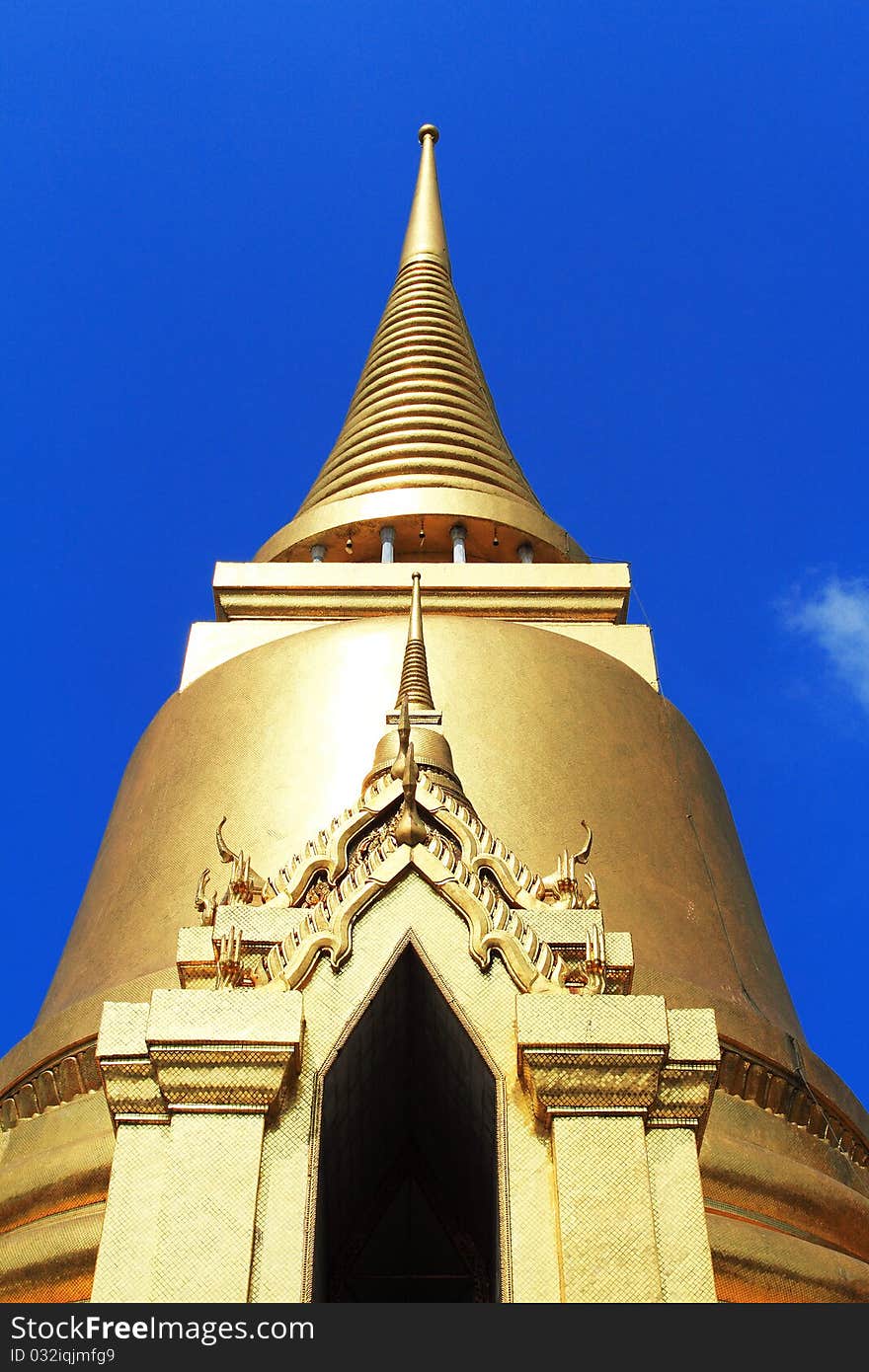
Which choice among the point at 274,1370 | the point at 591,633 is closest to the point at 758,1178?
the point at 274,1370

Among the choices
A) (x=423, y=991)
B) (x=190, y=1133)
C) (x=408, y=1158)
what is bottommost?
(x=190, y=1133)

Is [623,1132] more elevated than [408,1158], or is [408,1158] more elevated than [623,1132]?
[408,1158]

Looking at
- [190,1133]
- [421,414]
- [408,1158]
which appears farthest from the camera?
[421,414]

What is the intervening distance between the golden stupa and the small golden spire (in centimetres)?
790

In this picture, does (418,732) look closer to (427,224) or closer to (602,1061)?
(602,1061)

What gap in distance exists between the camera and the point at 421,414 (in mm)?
18406

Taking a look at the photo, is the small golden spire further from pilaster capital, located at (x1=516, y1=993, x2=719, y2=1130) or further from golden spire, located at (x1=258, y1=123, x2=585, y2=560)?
pilaster capital, located at (x1=516, y1=993, x2=719, y2=1130)

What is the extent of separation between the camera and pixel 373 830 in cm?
736

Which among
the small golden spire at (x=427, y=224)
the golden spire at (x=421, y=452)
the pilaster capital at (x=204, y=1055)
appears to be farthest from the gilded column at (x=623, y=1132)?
the small golden spire at (x=427, y=224)

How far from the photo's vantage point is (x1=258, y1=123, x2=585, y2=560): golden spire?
53.1 ft

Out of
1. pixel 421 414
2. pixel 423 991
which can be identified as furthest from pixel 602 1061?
pixel 421 414

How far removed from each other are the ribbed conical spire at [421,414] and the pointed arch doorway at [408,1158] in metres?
10.6

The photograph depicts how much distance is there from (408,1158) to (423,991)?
0.99 metres

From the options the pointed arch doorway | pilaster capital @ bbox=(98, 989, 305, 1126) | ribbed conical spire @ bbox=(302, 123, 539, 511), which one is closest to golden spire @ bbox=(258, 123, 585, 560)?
ribbed conical spire @ bbox=(302, 123, 539, 511)
